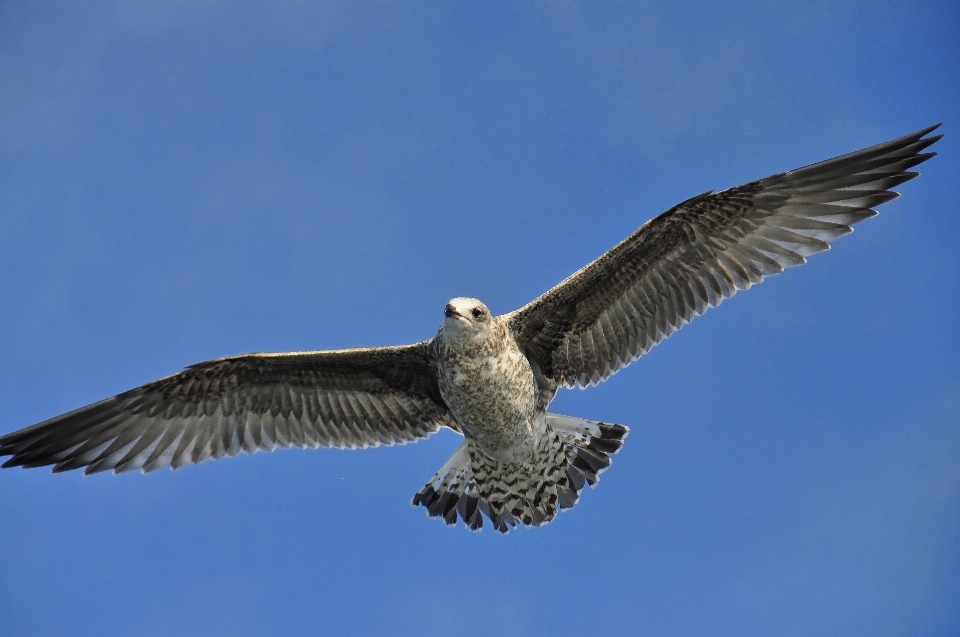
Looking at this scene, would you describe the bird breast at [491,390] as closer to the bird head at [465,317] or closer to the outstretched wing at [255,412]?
the bird head at [465,317]

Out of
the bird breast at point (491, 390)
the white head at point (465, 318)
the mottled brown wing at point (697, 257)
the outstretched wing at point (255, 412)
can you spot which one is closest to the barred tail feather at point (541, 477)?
the bird breast at point (491, 390)

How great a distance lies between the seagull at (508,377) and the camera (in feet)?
27.1

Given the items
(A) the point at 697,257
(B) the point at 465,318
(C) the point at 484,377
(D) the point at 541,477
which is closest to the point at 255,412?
(C) the point at 484,377

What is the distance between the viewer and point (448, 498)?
9.15m

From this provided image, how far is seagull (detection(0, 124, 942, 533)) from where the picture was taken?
8.27 m

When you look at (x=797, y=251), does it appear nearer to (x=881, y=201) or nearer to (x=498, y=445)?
(x=881, y=201)

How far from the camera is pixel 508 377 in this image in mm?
8180

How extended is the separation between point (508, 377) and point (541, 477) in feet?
4.41

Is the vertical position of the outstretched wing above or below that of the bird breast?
above

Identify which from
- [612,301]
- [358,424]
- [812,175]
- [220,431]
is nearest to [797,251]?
[812,175]

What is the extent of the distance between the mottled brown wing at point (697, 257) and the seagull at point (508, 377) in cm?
1

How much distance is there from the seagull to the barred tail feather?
0.04 ft

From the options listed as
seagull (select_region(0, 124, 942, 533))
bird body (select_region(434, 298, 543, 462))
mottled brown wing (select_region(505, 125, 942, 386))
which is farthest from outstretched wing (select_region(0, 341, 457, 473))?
mottled brown wing (select_region(505, 125, 942, 386))

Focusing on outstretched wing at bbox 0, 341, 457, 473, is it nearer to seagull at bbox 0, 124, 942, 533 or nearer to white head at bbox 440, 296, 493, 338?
seagull at bbox 0, 124, 942, 533
